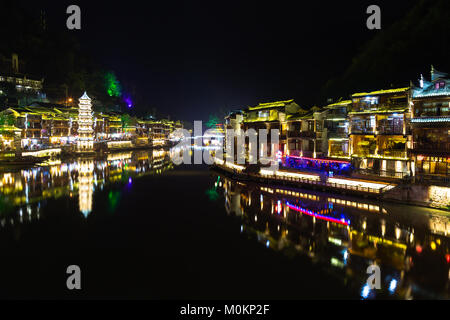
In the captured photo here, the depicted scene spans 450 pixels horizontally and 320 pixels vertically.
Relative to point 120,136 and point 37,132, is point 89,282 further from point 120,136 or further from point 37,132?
point 120,136

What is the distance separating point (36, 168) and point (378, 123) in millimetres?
46006

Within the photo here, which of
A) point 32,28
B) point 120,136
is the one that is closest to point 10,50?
point 32,28

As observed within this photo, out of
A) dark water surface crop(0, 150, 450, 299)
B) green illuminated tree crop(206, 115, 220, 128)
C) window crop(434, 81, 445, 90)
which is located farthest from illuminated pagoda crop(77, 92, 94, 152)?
green illuminated tree crop(206, 115, 220, 128)

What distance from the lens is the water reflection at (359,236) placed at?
40.0 ft

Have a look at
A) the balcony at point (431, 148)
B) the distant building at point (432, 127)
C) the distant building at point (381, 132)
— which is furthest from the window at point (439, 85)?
the balcony at point (431, 148)

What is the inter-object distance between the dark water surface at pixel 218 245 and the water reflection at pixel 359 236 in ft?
0.21

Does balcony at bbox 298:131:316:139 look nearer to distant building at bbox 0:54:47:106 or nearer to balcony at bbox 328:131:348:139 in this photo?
balcony at bbox 328:131:348:139

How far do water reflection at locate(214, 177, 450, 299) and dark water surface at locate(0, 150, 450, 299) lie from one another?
0.21 feet

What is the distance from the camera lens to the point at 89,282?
1239 centimetres

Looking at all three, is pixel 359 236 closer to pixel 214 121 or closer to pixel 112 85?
pixel 112 85

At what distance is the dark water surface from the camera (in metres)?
11.9

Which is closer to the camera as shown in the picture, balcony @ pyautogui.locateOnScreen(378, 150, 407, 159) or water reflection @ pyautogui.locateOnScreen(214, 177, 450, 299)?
water reflection @ pyautogui.locateOnScreen(214, 177, 450, 299)

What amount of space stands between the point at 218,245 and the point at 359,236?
841cm

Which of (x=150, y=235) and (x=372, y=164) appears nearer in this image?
(x=150, y=235)
